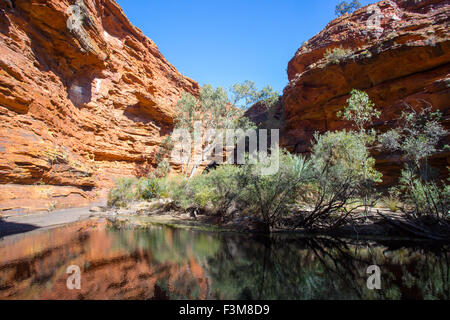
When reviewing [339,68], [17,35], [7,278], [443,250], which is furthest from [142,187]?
[339,68]

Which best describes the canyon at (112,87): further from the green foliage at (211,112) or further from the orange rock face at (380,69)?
the green foliage at (211,112)

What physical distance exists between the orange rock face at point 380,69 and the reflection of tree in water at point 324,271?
11.4 m

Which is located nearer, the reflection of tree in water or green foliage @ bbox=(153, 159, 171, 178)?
the reflection of tree in water

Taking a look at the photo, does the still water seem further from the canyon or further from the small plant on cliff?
the small plant on cliff

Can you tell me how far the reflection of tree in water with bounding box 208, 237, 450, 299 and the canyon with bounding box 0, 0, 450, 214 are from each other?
10.7 meters

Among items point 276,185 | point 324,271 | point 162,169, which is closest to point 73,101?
point 162,169

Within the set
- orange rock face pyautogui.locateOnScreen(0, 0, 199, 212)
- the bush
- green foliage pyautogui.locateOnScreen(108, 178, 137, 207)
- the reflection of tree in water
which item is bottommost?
the reflection of tree in water

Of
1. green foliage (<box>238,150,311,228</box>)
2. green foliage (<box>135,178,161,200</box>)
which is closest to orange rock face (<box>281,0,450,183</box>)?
green foliage (<box>238,150,311,228</box>)

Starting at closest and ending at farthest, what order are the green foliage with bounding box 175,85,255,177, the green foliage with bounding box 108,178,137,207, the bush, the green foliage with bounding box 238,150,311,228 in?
the bush → the green foliage with bounding box 238,150,311,228 → the green foliage with bounding box 108,178,137,207 → the green foliage with bounding box 175,85,255,177

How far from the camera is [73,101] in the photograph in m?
17.4

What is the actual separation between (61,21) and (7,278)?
17981 millimetres

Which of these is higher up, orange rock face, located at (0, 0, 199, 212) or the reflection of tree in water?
orange rock face, located at (0, 0, 199, 212)

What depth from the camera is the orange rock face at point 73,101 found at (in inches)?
431

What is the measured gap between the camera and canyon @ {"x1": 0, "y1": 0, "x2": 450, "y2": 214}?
37.4ft
